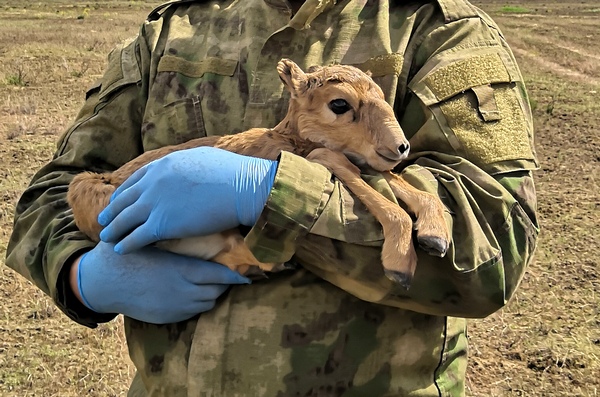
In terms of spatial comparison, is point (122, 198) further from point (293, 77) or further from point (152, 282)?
point (293, 77)

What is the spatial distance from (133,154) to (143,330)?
2.81 feet

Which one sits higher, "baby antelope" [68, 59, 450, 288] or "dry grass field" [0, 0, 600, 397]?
"baby antelope" [68, 59, 450, 288]

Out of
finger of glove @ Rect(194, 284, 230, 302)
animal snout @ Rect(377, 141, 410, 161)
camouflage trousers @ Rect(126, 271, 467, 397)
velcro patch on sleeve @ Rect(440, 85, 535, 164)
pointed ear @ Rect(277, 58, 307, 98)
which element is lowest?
camouflage trousers @ Rect(126, 271, 467, 397)

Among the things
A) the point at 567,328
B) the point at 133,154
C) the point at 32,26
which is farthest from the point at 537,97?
the point at 32,26

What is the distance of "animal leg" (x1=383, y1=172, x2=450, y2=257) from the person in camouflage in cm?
5

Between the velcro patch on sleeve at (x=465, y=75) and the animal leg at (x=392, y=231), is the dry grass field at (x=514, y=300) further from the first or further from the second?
the animal leg at (x=392, y=231)

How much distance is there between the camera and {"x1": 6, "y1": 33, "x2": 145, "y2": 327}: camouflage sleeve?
2779mm

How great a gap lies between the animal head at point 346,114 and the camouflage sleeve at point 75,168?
3.07 feet

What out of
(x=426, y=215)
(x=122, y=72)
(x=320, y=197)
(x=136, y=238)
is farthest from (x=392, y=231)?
(x=122, y=72)

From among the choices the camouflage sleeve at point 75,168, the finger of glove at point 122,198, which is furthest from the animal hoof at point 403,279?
the camouflage sleeve at point 75,168

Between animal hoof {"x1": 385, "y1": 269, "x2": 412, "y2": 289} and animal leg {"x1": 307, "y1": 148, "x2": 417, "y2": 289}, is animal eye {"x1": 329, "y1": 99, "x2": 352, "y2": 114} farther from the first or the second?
animal hoof {"x1": 385, "y1": 269, "x2": 412, "y2": 289}

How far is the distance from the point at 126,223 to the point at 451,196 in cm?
119

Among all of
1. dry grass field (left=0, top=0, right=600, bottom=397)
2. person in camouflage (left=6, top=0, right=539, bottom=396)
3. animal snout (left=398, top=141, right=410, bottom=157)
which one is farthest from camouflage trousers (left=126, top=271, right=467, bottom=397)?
dry grass field (left=0, top=0, right=600, bottom=397)

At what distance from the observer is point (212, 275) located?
2.37m
